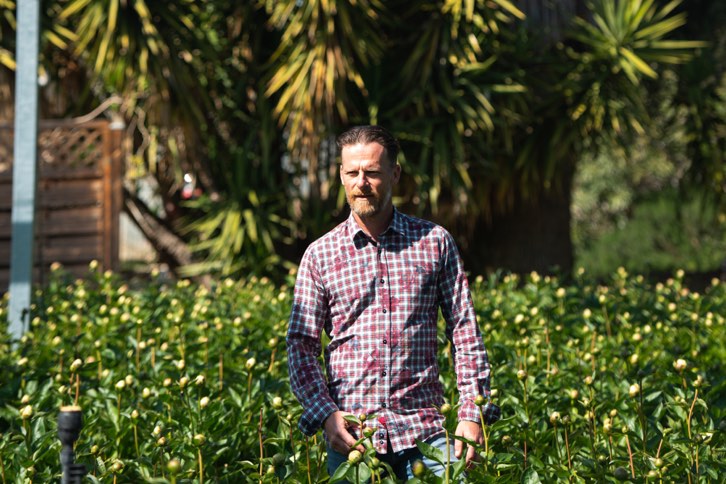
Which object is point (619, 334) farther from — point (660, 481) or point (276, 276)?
point (276, 276)

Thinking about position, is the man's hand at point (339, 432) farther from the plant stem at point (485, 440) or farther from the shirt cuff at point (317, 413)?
the plant stem at point (485, 440)

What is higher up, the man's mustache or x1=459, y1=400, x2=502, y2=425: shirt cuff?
the man's mustache

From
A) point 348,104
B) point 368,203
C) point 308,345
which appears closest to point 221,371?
point 308,345

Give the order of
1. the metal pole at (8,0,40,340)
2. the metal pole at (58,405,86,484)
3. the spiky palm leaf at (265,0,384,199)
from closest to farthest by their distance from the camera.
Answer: the metal pole at (58,405,86,484)
the metal pole at (8,0,40,340)
the spiky palm leaf at (265,0,384,199)

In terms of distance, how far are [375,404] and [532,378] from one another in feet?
3.49

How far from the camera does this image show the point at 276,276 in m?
8.90

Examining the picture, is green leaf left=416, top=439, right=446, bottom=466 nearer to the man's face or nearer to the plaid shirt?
the plaid shirt

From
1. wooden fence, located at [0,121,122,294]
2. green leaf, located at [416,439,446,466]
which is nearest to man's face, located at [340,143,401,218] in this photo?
green leaf, located at [416,439,446,466]

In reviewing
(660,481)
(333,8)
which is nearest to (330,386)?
(660,481)

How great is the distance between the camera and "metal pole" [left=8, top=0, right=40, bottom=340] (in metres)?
5.31

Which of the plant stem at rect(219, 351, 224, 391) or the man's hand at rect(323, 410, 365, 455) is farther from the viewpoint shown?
the plant stem at rect(219, 351, 224, 391)

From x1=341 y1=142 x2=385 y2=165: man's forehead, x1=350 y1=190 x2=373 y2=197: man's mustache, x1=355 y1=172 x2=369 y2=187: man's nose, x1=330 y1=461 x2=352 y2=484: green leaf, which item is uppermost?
x1=341 y1=142 x2=385 y2=165: man's forehead

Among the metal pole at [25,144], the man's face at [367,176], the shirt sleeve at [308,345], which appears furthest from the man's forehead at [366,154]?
the metal pole at [25,144]

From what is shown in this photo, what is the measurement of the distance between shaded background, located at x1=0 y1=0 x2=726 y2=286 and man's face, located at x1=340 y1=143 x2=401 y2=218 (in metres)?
5.70
